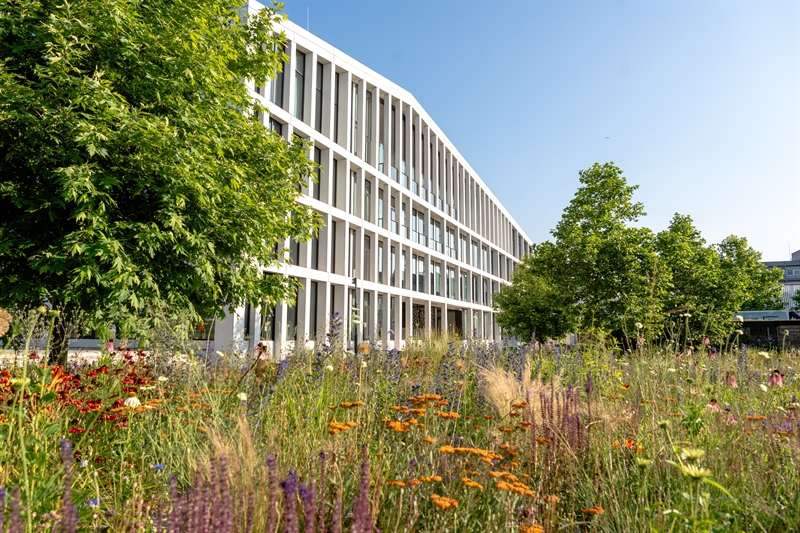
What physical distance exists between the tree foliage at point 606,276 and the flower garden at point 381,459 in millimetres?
13714

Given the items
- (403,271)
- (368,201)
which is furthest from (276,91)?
(403,271)

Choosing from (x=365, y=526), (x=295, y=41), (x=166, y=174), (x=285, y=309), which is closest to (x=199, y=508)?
(x=365, y=526)

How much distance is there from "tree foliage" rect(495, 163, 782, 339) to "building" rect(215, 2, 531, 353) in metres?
2.99

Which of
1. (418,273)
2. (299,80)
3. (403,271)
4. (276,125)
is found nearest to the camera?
(276,125)

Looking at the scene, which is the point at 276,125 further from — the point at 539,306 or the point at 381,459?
the point at 381,459

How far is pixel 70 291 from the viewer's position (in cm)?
698

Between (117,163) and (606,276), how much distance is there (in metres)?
16.7

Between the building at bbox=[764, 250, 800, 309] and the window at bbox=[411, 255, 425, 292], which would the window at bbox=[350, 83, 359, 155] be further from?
the building at bbox=[764, 250, 800, 309]

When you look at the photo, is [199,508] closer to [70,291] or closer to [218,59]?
[70,291]

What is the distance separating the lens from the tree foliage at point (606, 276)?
744 inches

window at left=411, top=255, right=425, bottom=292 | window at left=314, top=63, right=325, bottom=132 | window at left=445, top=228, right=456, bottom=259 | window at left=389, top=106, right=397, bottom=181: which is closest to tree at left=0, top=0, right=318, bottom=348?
window at left=314, top=63, right=325, bottom=132

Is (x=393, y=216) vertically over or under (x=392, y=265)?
over

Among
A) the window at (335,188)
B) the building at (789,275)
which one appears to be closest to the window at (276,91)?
the window at (335,188)

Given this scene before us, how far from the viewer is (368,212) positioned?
1040 inches
